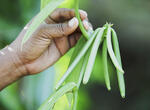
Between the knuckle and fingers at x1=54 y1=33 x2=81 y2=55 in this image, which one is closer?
the knuckle

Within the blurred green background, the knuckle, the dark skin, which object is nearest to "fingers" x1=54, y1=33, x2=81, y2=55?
the dark skin

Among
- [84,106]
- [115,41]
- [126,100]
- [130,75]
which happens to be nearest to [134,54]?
[130,75]

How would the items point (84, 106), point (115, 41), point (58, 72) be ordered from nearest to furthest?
point (115, 41) < point (58, 72) < point (84, 106)

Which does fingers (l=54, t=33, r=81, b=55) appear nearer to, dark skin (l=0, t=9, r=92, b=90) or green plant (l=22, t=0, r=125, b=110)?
dark skin (l=0, t=9, r=92, b=90)

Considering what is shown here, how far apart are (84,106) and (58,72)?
40 cm

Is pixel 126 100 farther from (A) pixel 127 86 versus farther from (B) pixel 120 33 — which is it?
(B) pixel 120 33

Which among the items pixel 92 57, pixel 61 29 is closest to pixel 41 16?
pixel 92 57

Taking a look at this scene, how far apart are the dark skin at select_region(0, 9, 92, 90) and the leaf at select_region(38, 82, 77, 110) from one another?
0.79 feet

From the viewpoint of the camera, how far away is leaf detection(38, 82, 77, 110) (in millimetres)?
521

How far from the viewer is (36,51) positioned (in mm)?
807

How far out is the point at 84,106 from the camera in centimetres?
138

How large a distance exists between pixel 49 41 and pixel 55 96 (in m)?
0.28

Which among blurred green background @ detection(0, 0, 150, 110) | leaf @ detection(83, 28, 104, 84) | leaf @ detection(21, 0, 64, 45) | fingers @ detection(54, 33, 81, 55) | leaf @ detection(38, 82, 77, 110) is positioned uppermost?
leaf @ detection(21, 0, 64, 45)

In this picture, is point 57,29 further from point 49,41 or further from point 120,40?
point 120,40
